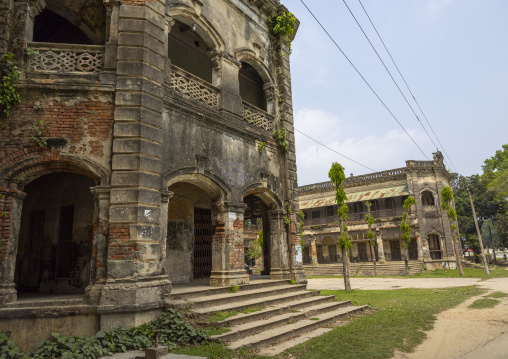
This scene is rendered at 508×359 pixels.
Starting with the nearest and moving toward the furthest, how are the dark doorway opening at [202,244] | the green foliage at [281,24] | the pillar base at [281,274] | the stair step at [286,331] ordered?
the stair step at [286,331]
the pillar base at [281,274]
the dark doorway opening at [202,244]
the green foliage at [281,24]

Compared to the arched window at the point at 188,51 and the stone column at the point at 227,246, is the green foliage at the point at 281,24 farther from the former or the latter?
the stone column at the point at 227,246

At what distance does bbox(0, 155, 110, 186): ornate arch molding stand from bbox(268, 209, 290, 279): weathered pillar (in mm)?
5851

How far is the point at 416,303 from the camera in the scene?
11109 millimetres

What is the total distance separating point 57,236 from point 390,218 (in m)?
28.8

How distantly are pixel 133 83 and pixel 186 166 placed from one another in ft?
7.18

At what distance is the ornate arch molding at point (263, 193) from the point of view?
32.9 feet

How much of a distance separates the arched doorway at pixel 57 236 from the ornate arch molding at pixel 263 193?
420cm

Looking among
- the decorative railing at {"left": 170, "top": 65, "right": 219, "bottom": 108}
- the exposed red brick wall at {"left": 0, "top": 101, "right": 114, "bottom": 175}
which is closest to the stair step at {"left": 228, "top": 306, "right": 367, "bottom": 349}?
the exposed red brick wall at {"left": 0, "top": 101, "right": 114, "bottom": 175}

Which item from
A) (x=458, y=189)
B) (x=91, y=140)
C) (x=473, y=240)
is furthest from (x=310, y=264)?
(x=91, y=140)

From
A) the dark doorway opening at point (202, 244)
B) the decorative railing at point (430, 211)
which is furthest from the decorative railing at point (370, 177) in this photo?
the dark doorway opening at point (202, 244)

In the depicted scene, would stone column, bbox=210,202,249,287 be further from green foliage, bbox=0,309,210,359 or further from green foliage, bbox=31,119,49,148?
green foliage, bbox=31,119,49,148

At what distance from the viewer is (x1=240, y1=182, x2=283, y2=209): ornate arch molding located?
10031 millimetres

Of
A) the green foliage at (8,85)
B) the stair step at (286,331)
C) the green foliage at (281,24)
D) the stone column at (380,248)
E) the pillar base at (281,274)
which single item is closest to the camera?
the stair step at (286,331)

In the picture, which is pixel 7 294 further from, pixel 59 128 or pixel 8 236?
pixel 59 128
